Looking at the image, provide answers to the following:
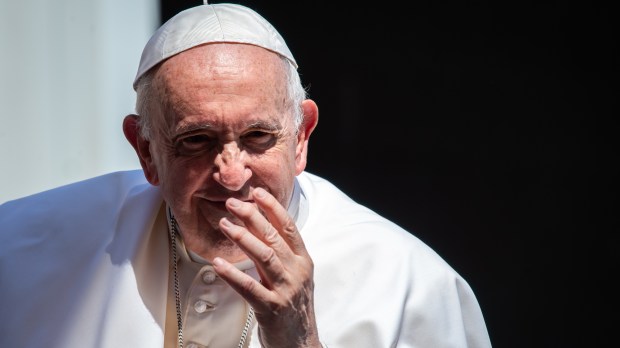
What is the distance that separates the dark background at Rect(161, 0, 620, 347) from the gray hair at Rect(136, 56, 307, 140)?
163cm

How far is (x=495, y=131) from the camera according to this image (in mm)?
4496

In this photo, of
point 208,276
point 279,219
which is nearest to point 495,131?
point 208,276

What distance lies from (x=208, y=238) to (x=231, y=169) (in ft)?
0.96

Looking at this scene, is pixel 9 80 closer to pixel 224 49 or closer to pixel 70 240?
pixel 70 240

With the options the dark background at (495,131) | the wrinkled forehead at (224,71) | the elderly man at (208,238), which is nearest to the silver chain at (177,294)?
the elderly man at (208,238)

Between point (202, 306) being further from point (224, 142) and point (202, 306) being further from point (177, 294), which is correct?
point (224, 142)

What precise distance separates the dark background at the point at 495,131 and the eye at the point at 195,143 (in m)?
1.83

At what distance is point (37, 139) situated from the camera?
4.73 meters

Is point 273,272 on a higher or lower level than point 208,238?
higher

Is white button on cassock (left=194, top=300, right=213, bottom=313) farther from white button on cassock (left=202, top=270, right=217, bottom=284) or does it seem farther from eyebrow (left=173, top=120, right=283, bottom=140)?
eyebrow (left=173, top=120, right=283, bottom=140)

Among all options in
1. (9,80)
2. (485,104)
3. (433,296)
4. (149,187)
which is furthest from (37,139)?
(433,296)

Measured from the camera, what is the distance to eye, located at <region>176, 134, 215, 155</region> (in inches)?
108

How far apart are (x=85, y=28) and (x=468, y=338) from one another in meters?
2.58

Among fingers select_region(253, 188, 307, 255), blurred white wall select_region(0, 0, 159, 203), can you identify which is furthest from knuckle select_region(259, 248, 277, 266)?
blurred white wall select_region(0, 0, 159, 203)
